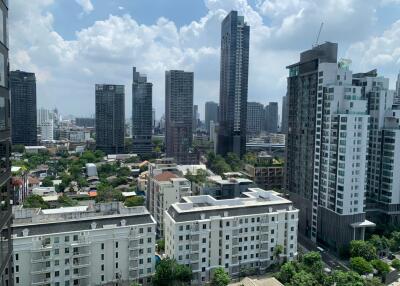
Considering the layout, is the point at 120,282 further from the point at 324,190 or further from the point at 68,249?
the point at 324,190

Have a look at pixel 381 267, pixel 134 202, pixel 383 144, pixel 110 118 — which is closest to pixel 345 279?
pixel 381 267

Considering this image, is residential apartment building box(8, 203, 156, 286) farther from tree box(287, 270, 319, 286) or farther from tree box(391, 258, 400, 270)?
tree box(391, 258, 400, 270)

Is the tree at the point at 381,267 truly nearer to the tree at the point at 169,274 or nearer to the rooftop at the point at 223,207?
the rooftop at the point at 223,207

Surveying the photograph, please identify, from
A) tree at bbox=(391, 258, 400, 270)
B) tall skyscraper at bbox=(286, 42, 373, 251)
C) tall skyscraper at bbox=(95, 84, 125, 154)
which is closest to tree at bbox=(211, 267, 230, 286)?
tall skyscraper at bbox=(286, 42, 373, 251)

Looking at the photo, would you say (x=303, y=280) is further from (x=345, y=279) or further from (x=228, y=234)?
(x=228, y=234)

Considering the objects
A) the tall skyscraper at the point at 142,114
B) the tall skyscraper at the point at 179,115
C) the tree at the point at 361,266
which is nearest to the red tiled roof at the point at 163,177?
the tree at the point at 361,266
